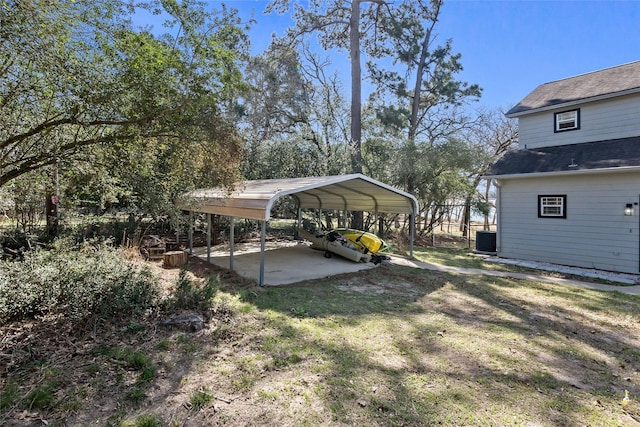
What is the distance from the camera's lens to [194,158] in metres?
4.98

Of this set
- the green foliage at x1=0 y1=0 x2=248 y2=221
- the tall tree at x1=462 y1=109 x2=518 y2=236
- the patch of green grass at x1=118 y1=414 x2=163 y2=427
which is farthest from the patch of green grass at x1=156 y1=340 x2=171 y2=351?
the tall tree at x1=462 y1=109 x2=518 y2=236

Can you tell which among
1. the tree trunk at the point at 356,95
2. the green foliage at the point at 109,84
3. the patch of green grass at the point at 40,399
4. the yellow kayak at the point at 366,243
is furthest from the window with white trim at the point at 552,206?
the patch of green grass at the point at 40,399

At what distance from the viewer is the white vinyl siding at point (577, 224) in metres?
8.36

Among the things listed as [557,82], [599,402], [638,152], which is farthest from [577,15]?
[599,402]

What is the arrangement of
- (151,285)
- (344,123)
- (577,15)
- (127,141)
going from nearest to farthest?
(127,141) < (151,285) < (577,15) < (344,123)

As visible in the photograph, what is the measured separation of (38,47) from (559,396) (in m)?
5.95

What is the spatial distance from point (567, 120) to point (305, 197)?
30.2ft

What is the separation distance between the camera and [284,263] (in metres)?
9.31

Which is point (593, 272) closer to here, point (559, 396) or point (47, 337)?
point (559, 396)

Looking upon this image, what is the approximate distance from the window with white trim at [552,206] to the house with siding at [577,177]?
24 mm

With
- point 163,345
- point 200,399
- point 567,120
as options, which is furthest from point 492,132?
point 200,399

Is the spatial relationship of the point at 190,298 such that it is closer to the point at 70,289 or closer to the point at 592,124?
the point at 70,289

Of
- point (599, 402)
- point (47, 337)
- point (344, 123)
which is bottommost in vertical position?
point (599, 402)

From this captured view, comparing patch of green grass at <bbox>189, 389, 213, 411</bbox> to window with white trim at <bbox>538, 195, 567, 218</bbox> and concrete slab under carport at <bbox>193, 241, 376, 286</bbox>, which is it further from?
window with white trim at <bbox>538, 195, 567, 218</bbox>
